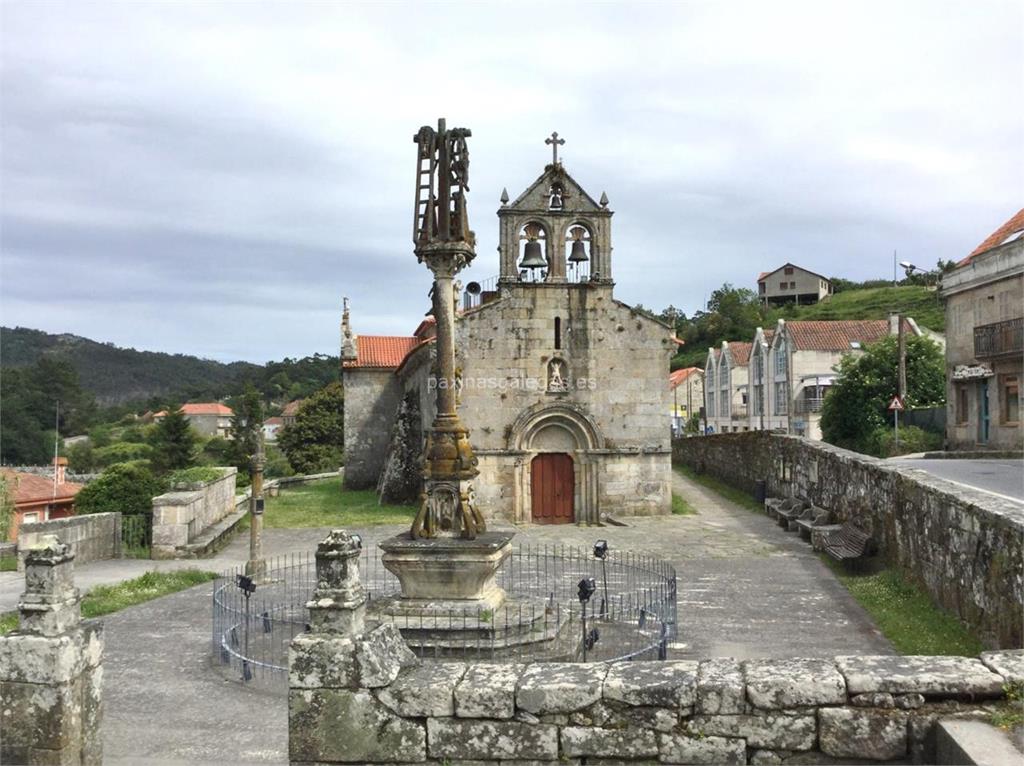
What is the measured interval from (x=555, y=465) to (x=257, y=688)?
16.8 meters

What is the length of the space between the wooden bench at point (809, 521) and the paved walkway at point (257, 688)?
1.03 feet

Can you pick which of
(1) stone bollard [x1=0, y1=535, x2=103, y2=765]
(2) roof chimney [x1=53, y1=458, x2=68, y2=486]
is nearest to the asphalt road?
(1) stone bollard [x1=0, y1=535, x2=103, y2=765]

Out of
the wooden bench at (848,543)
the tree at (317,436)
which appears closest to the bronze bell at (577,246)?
the wooden bench at (848,543)

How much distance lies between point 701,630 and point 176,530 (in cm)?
1185

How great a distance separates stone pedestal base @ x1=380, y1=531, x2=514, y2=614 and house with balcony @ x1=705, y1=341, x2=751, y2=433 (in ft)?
179

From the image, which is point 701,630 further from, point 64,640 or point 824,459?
point 824,459

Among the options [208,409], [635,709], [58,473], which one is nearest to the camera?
[635,709]

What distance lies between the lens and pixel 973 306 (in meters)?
28.9

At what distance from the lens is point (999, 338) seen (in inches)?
1044

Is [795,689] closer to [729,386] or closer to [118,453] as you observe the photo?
[729,386]

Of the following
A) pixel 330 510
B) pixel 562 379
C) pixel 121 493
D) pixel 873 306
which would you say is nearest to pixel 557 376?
pixel 562 379

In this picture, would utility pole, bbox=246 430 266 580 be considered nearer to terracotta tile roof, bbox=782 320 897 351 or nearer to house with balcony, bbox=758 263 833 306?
terracotta tile roof, bbox=782 320 897 351

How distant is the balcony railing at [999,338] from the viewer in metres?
25.5

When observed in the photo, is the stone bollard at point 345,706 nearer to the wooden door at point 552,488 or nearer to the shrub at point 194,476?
the shrub at point 194,476
